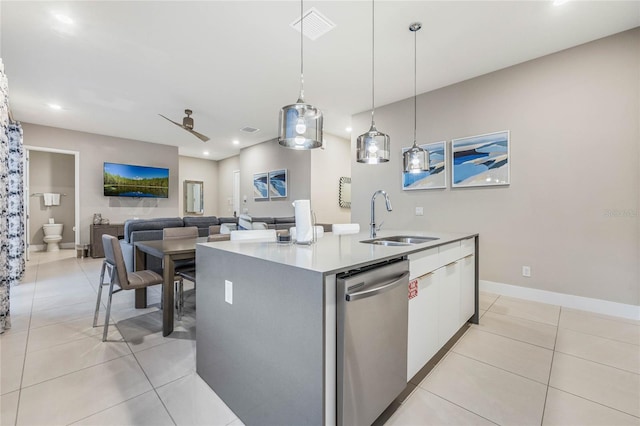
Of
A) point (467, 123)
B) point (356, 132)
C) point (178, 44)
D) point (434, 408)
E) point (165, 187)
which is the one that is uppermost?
point (178, 44)

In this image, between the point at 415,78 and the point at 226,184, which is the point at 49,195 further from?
the point at 415,78

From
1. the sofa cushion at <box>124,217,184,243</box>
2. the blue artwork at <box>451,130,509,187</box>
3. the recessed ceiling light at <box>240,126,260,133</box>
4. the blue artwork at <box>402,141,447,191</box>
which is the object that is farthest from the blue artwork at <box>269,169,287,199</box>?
the blue artwork at <box>451,130,509,187</box>

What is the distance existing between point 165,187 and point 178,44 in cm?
517

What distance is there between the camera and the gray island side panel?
102 centimetres

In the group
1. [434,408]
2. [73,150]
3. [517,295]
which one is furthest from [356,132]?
[73,150]

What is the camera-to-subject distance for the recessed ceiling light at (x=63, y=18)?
2404mm

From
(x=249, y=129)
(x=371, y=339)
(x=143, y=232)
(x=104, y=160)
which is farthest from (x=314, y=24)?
(x=104, y=160)

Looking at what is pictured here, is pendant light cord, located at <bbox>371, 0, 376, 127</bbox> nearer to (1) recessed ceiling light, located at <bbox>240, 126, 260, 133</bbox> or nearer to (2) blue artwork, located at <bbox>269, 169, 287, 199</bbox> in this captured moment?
(1) recessed ceiling light, located at <bbox>240, 126, 260, 133</bbox>

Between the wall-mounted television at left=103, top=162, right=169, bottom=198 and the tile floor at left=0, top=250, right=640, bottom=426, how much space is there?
4384 mm

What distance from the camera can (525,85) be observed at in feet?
10.3

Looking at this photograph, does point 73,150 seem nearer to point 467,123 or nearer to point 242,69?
point 242,69

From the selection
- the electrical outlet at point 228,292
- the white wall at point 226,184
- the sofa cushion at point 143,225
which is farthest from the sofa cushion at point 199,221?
the white wall at point 226,184

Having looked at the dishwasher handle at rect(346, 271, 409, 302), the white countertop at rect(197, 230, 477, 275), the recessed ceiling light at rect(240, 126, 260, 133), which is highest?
the recessed ceiling light at rect(240, 126, 260, 133)

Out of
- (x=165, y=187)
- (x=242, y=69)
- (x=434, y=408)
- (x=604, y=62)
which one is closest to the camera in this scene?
(x=434, y=408)
